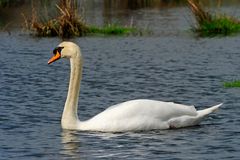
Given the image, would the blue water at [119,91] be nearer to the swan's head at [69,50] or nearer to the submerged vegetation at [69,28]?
the submerged vegetation at [69,28]

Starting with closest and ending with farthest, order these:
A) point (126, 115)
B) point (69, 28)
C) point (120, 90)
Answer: point (126, 115), point (120, 90), point (69, 28)

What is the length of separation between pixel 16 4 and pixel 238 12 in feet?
40.9

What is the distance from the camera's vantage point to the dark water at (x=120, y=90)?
41.0 feet

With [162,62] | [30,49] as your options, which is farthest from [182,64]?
[30,49]

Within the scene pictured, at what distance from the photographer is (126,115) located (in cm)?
1377

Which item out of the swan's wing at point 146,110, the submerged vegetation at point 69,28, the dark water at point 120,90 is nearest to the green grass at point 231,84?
the dark water at point 120,90

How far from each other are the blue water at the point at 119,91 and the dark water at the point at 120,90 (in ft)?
0.05

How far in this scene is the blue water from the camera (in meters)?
12.5

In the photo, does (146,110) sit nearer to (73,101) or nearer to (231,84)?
(73,101)

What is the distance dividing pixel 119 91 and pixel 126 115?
15.0ft

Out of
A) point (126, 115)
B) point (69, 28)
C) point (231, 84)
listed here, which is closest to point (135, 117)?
point (126, 115)

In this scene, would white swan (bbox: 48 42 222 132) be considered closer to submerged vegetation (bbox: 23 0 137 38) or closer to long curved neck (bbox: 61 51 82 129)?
long curved neck (bbox: 61 51 82 129)

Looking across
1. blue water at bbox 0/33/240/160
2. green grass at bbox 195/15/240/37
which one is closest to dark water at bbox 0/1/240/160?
blue water at bbox 0/33/240/160

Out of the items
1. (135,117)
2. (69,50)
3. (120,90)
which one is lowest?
(120,90)
